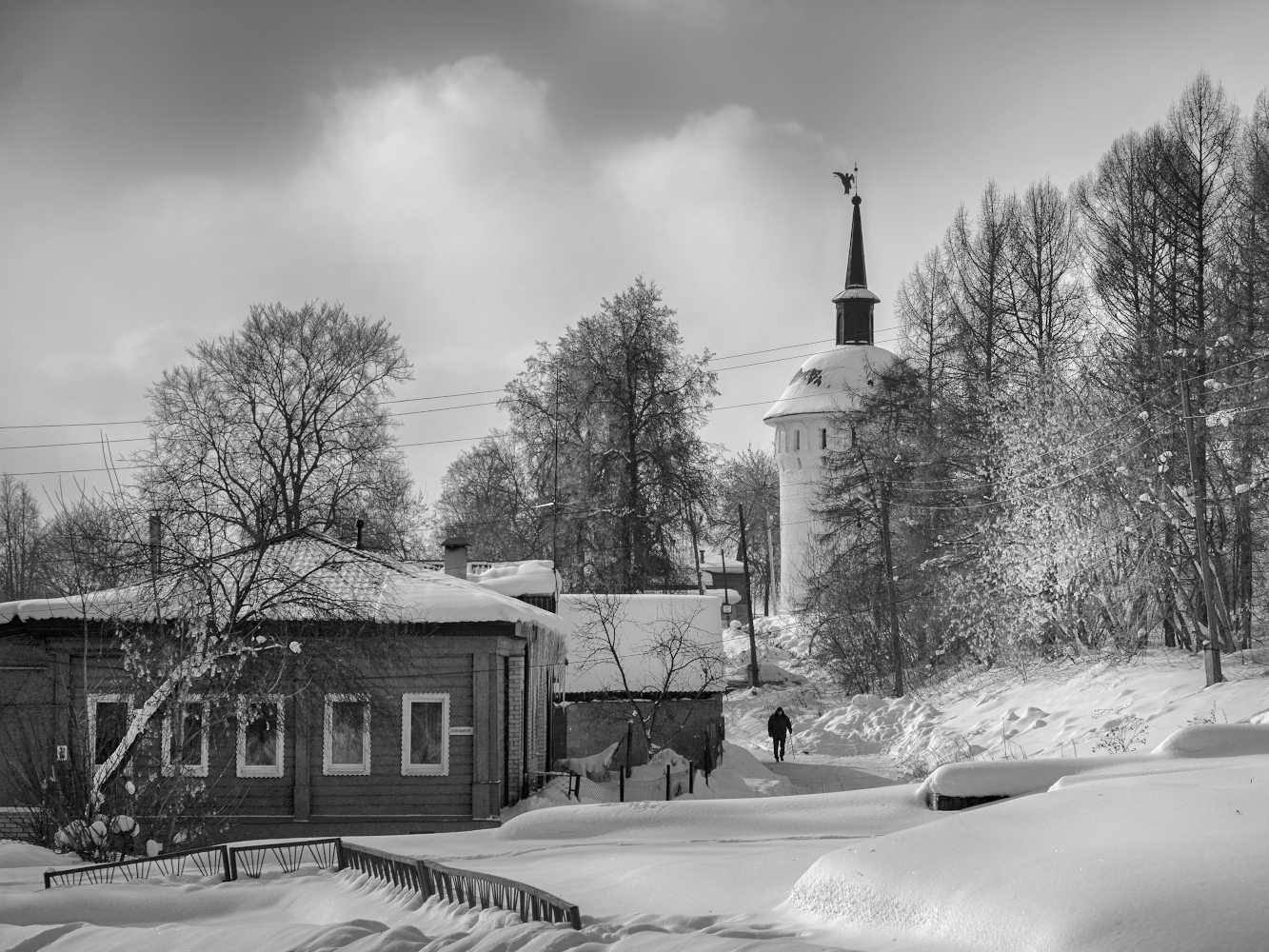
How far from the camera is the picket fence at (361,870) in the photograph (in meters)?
6.71

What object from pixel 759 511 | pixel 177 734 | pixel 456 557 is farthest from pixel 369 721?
pixel 759 511

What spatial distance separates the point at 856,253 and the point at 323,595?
56249 mm

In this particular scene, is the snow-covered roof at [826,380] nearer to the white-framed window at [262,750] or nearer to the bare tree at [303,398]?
the bare tree at [303,398]

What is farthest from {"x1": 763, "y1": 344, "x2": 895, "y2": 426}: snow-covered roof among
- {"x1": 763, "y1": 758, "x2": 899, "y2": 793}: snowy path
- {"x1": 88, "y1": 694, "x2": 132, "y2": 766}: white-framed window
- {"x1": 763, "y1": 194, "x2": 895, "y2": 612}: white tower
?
{"x1": 88, "y1": 694, "x2": 132, "y2": 766}: white-framed window

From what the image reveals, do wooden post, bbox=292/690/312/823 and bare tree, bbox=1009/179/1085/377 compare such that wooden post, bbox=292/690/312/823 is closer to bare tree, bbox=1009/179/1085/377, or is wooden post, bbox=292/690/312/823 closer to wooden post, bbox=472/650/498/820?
wooden post, bbox=472/650/498/820

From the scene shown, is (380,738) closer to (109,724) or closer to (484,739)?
(484,739)

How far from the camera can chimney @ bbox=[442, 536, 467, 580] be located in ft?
90.6

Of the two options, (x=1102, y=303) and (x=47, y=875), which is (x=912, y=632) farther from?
(x=47, y=875)

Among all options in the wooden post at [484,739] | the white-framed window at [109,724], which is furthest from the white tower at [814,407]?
the white-framed window at [109,724]

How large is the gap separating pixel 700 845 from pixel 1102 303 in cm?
2886

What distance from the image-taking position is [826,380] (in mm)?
65562

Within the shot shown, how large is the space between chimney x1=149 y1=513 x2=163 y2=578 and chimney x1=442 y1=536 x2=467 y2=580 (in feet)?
32.5

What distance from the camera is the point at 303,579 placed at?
16031mm

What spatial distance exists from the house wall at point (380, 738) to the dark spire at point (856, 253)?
5098cm
